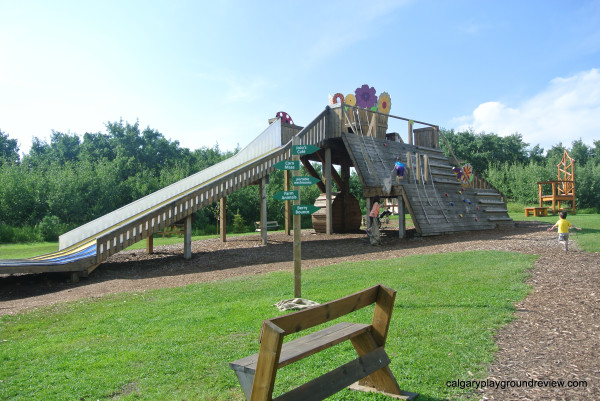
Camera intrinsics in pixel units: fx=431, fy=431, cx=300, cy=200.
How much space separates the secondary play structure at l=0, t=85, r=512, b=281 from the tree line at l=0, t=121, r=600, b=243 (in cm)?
1064

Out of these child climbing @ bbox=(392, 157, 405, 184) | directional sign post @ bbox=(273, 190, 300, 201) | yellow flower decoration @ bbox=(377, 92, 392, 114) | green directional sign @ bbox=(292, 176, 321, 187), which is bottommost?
directional sign post @ bbox=(273, 190, 300, 201)

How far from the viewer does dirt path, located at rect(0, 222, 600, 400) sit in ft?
12.9

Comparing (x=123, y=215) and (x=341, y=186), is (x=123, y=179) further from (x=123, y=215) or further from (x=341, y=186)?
(x=123, y=215)

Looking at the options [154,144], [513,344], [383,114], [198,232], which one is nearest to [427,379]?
[513,344]

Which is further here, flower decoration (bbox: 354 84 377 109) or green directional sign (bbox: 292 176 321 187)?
flower decoration (bbox: 354 84 377 109)

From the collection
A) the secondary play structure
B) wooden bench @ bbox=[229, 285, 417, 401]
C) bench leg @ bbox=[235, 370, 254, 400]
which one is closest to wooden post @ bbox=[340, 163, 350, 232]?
the secondary play structure

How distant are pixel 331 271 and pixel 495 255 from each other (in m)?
4.13

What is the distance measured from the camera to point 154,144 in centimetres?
5341

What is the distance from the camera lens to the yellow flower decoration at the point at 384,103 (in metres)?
20.4

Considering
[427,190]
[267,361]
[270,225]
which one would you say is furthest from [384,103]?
[267,361]

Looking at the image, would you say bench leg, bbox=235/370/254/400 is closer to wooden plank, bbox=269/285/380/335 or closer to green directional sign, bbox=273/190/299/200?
wooden plank, bbox=269/285/380/335

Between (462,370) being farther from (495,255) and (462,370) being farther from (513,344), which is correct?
(495,255)

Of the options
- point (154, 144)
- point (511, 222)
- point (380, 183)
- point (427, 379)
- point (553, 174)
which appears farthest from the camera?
point (154, 144)

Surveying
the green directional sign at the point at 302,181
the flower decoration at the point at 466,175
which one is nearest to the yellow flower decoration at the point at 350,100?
the flower decoration at the point at 466,175
